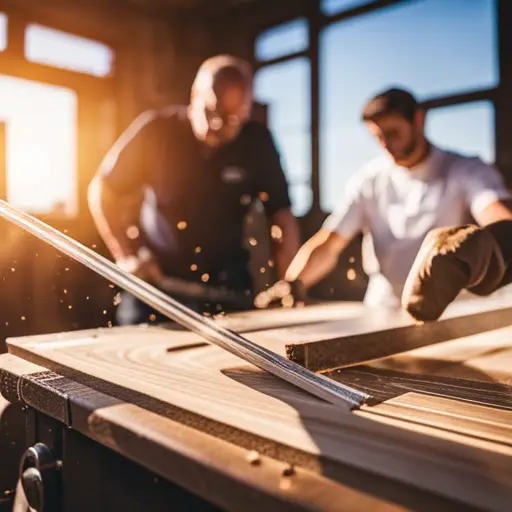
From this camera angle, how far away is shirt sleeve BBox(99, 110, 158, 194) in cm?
229

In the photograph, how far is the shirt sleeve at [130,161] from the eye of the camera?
90.3 inches

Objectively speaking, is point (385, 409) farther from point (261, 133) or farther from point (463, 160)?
point (261, 133)

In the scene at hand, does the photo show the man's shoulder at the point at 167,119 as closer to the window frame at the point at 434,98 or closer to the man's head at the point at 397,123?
the man's head at the point at 397,123

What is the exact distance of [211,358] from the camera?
0.78m

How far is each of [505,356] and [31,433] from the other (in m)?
0.70

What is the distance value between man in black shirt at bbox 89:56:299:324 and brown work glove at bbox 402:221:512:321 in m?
1.46

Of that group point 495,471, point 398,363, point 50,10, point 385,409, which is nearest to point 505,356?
point 398,363

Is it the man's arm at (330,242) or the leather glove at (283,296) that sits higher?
the man's arm at (330,242)

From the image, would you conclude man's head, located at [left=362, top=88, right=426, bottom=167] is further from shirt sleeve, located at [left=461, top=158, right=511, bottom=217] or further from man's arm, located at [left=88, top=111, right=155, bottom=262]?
man's arm, located at [left=88, top=111, right=155, bottom=262]

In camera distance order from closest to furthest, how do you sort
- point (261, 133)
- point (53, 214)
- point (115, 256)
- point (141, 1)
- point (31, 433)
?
point (31, 433)
point (115, 256)
point (261, 133)
point (53, 214)
point (141, 1)

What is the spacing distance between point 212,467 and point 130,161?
79.4 inches

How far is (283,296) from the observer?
5.98 ft

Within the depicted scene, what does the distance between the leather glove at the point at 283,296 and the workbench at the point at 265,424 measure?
0.82 meters

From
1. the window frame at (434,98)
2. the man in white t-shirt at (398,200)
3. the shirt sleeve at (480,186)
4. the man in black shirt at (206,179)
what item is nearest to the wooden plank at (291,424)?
the man in white t-shirt at (398,200)
